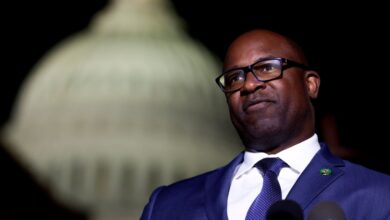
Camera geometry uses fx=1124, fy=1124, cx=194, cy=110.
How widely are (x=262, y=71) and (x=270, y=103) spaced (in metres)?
0.12

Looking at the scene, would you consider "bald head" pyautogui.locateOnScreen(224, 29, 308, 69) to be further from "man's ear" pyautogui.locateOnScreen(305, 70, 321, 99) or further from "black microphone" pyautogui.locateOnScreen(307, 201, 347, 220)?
"black microphone" pyautogui.locateOnScreen(307, 201, 347, 220)

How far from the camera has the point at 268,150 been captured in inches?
153

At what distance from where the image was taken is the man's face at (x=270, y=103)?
12.5ft

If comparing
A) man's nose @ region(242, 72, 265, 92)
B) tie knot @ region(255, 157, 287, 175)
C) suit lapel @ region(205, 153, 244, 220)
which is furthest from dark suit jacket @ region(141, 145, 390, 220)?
man's nose @ region(242, 72, 265, 92)

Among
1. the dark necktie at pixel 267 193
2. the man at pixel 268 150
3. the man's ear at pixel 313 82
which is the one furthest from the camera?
the man's ear at pixel 313 82

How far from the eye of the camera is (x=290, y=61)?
3945mm

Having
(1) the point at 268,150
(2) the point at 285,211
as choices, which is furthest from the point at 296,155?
(2) the point at 285,211

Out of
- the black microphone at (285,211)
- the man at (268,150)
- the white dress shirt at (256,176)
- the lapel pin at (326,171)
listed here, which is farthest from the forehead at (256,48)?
the black microphone at (285,211)

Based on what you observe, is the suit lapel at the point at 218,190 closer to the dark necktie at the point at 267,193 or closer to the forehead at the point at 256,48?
the dark necktie at the point at 267,193

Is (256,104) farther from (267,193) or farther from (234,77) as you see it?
(267,193)

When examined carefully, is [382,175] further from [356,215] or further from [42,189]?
[42,189]

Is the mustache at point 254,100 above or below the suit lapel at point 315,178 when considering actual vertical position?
above

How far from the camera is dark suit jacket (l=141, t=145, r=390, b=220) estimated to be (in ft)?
11.7

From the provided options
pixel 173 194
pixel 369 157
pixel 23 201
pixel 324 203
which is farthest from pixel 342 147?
pixel 23 201
